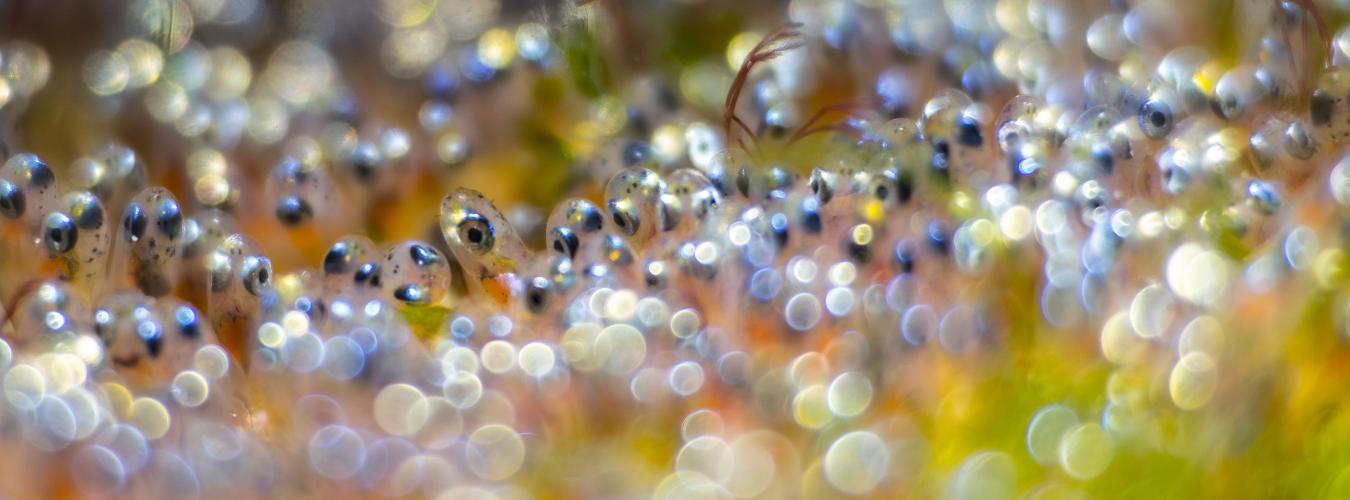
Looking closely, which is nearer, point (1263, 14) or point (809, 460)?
point (809, 460)

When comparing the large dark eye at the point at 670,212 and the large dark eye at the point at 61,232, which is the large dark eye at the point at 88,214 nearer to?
the large dark eye at the point at 61,232

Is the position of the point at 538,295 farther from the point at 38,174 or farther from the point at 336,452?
the point at 38,174

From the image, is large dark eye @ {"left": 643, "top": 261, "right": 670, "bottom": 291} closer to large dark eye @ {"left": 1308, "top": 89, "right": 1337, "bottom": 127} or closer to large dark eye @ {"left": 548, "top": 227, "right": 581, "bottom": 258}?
large dark eye @ {"left": 548, "top": 227, "right": 581, "bottom": 258}

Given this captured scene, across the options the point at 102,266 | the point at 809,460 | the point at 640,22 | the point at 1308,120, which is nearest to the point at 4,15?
the point at 102,266

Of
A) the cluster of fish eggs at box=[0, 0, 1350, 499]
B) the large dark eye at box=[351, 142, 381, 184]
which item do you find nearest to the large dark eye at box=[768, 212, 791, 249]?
the cluster of fish eggs at box=[0, 0, 1350, 499]

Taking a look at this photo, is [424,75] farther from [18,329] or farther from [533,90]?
[18,329]

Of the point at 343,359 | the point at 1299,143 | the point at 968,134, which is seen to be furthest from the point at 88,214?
the point at 1299,143

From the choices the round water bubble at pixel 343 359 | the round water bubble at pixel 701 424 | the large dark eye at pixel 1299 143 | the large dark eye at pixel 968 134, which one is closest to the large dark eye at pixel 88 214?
the round water bubble at pixel 343 359
